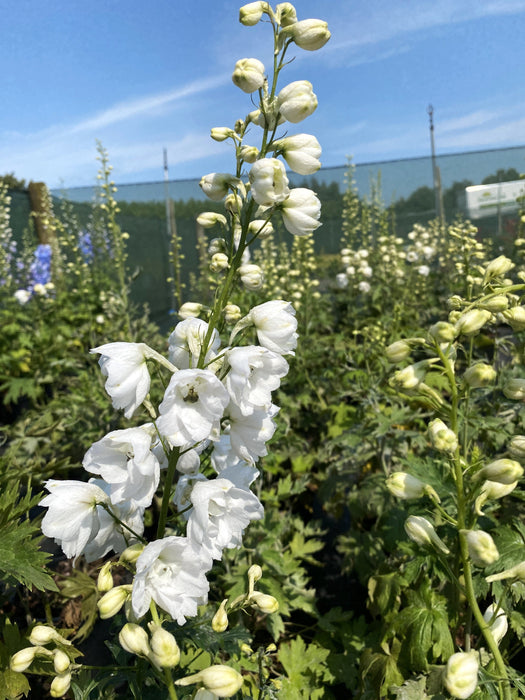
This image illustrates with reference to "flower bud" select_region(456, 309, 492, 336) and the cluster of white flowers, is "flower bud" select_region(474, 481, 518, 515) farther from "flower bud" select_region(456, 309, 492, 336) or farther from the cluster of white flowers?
the cluster of white flowers

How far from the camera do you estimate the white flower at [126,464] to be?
1.01 meters

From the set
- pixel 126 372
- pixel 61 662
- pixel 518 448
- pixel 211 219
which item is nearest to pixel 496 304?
pixel 518 448

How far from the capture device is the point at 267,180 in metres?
1.11

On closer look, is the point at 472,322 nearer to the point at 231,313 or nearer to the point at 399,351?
the point at 399,351

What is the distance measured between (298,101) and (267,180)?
0.21 meters

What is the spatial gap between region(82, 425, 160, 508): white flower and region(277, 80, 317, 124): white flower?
0.78m

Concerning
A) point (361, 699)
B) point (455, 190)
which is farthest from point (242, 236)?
point (455, 190)

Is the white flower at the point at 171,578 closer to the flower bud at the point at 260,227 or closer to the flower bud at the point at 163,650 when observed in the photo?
the flower bud at the point at 163,650

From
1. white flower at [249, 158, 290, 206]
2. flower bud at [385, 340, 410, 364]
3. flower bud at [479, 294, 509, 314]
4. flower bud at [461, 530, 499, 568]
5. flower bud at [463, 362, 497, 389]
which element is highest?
white flower at [249, 158, 290, 206]

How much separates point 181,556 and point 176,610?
98mm

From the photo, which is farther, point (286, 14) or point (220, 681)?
point (286, 14)

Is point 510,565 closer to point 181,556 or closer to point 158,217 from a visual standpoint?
point 181,556

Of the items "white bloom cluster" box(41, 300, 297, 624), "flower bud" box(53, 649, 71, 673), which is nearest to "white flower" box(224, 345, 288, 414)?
"white bloom cluster" box(41, 300, 297, 624)

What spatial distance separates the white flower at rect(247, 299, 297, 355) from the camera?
3.71 ft
